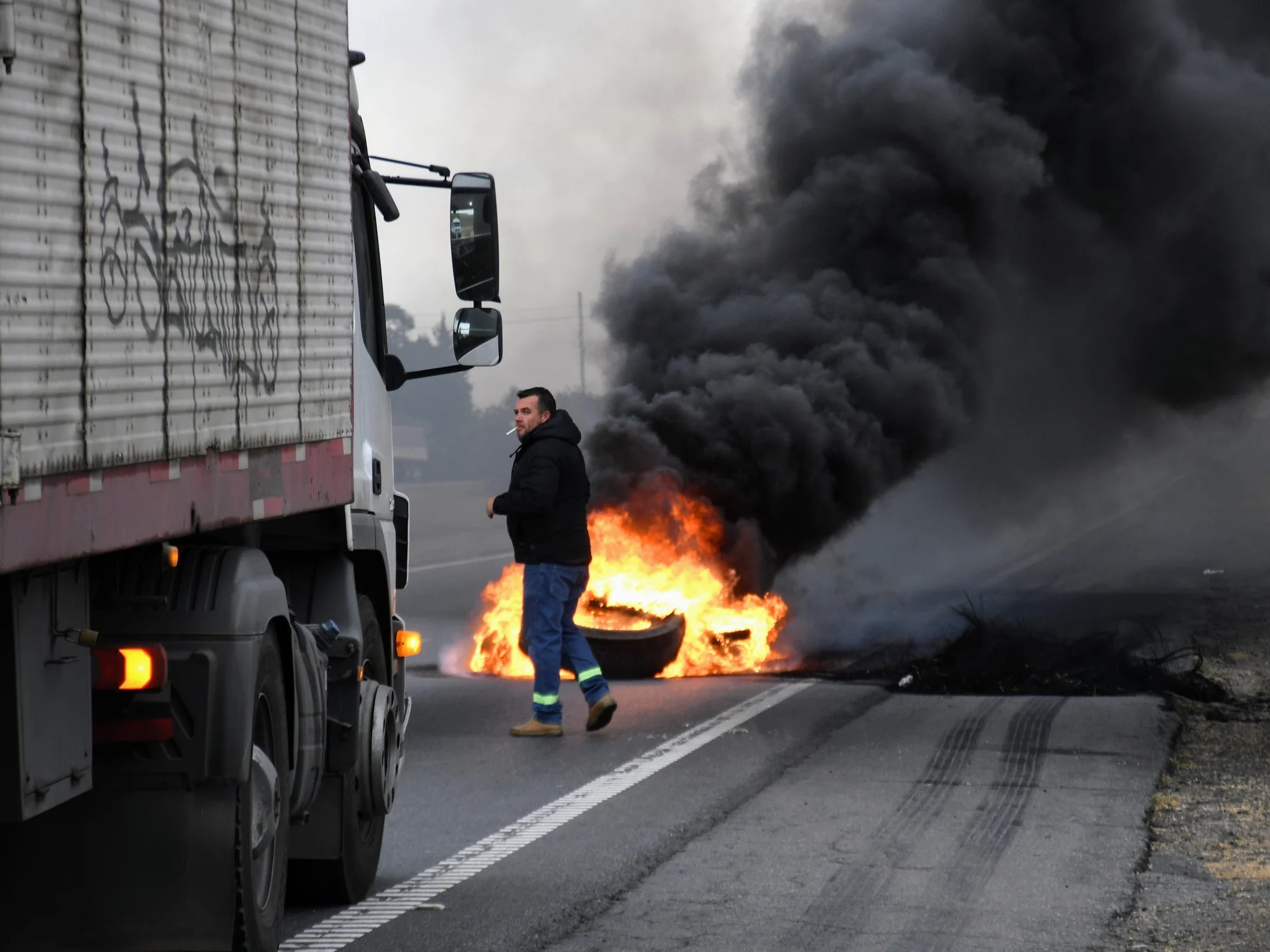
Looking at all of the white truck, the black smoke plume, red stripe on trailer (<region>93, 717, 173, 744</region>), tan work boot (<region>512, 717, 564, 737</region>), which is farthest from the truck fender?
the black smoke plume

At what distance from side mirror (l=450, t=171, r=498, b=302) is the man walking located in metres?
3.07

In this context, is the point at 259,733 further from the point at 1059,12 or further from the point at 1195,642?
the point at 1059,12

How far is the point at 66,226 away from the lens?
117 inches

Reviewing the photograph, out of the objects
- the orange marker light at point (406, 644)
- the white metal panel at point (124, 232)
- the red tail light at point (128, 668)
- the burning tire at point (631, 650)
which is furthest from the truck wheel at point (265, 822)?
the burning tire at point (631, 650)

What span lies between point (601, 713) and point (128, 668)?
578cm

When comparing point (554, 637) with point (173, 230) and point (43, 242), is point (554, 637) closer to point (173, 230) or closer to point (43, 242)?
point (173, 230)

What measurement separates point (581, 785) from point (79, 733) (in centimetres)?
449

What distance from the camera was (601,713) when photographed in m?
9.09

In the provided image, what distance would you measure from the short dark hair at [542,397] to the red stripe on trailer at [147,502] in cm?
467

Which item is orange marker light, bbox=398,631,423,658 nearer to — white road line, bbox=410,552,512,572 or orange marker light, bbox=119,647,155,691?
orange marker light, bbox=119,647,155,691

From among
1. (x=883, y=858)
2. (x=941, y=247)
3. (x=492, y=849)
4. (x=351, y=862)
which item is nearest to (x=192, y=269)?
(x=351, y=862)

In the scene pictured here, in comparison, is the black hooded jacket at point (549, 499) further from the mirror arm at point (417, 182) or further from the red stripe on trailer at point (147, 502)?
the red stripe on trailer at point (147, 502)

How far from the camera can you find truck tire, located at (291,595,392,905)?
5348mm

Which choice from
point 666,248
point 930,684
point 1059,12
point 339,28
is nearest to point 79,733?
point 339,28
